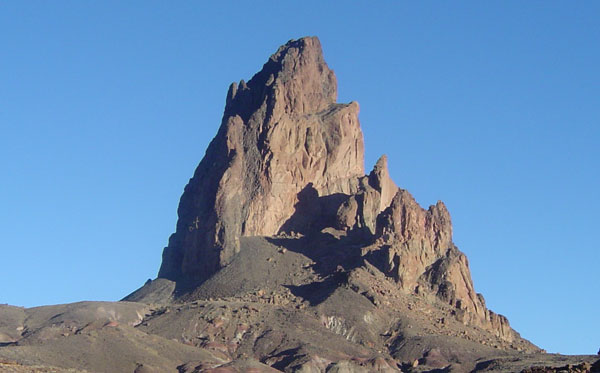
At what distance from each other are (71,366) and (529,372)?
66.2 m

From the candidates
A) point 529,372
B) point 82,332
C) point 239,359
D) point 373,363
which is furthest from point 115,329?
point 529,372

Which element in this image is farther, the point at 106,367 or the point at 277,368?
the point at 277,368

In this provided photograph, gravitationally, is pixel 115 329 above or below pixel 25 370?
above

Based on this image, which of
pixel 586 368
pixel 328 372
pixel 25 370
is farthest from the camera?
pixel 328 372

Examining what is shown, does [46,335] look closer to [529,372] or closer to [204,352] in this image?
[204,352]

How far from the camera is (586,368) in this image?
129125 mm

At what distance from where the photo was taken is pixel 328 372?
193 m

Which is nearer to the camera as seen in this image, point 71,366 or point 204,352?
point 71,366

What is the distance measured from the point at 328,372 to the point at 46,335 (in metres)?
38.4

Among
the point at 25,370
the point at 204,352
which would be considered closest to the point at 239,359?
the point at 204,352

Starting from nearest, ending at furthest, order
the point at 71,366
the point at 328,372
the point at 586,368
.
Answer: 1. the point at 586,368
2. the point at 71,366
3. the point at 328,372

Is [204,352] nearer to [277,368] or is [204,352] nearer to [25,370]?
[277,368]

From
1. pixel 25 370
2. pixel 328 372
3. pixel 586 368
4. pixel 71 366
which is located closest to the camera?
pixel 586 368

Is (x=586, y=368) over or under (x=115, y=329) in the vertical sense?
under
